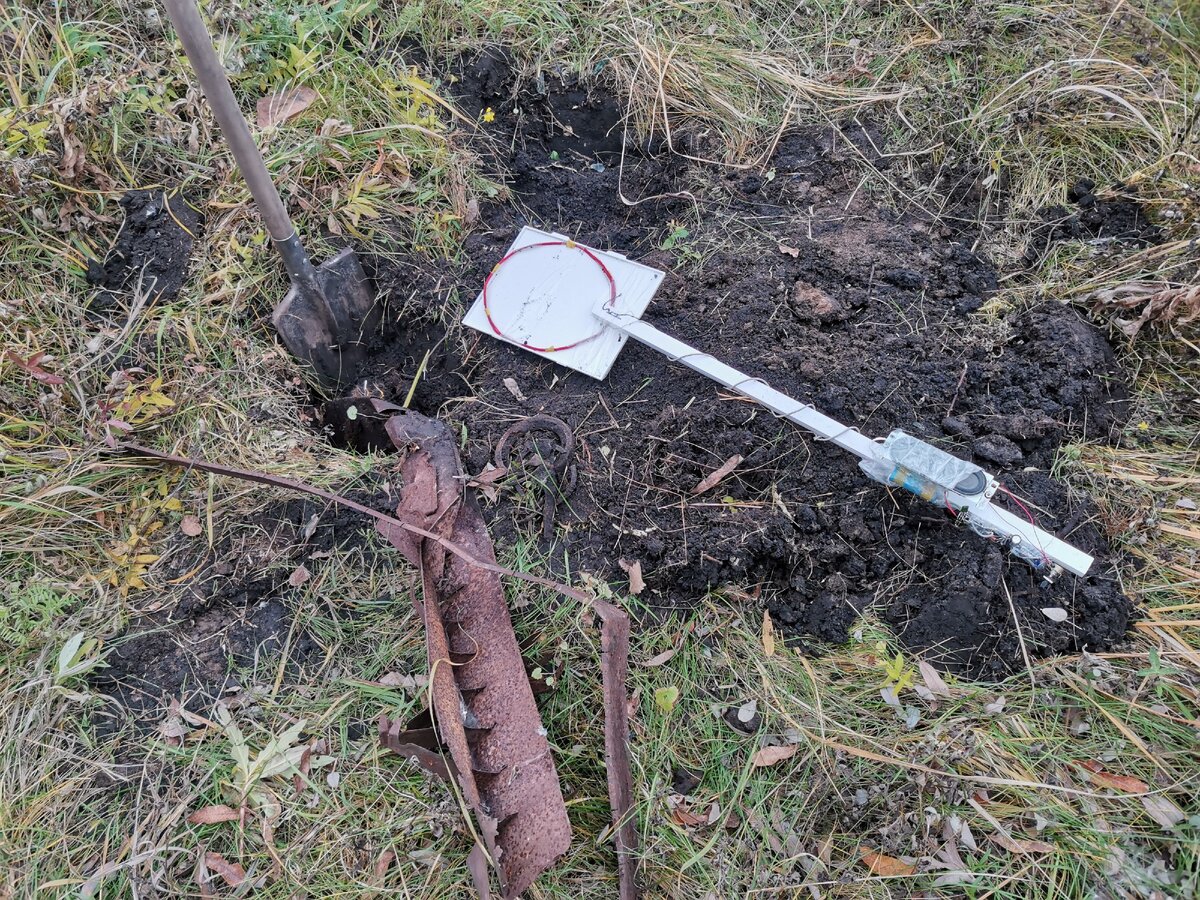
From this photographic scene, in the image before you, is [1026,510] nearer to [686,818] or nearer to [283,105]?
[686,818]

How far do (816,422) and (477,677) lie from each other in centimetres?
107

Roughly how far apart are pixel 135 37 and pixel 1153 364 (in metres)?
3.36

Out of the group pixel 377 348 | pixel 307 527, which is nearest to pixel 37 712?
pixel 307 527

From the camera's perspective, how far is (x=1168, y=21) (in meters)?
2.74

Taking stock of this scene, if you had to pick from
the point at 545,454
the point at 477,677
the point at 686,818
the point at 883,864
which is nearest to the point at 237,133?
the point at 545,454

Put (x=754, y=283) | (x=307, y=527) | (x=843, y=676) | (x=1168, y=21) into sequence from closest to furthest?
(x=843, y=676), (x=307, y=527), (x=754, y=283), (x=1168, y=21)

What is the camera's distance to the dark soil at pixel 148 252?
2299mm

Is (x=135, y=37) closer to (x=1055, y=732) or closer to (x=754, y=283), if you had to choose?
(x=754, y=283)

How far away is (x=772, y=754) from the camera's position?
69.7 inches

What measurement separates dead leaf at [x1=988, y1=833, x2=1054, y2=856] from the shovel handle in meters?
2.25

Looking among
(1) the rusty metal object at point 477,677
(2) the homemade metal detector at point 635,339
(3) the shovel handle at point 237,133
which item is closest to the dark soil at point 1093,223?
(2) the homemade metal detector at point 635,339

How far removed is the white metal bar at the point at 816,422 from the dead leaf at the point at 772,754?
2.36ft

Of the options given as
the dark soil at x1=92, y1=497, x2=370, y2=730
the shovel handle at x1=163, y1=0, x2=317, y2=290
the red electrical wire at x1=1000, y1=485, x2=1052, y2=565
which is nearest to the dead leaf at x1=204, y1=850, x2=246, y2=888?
the dark soil at x1=92, y1=497, x2=370, y2=730

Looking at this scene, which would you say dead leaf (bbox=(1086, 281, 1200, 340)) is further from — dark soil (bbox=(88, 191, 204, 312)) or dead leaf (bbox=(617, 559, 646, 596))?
dark soil (bbox=(88, 191, 204, 312))
